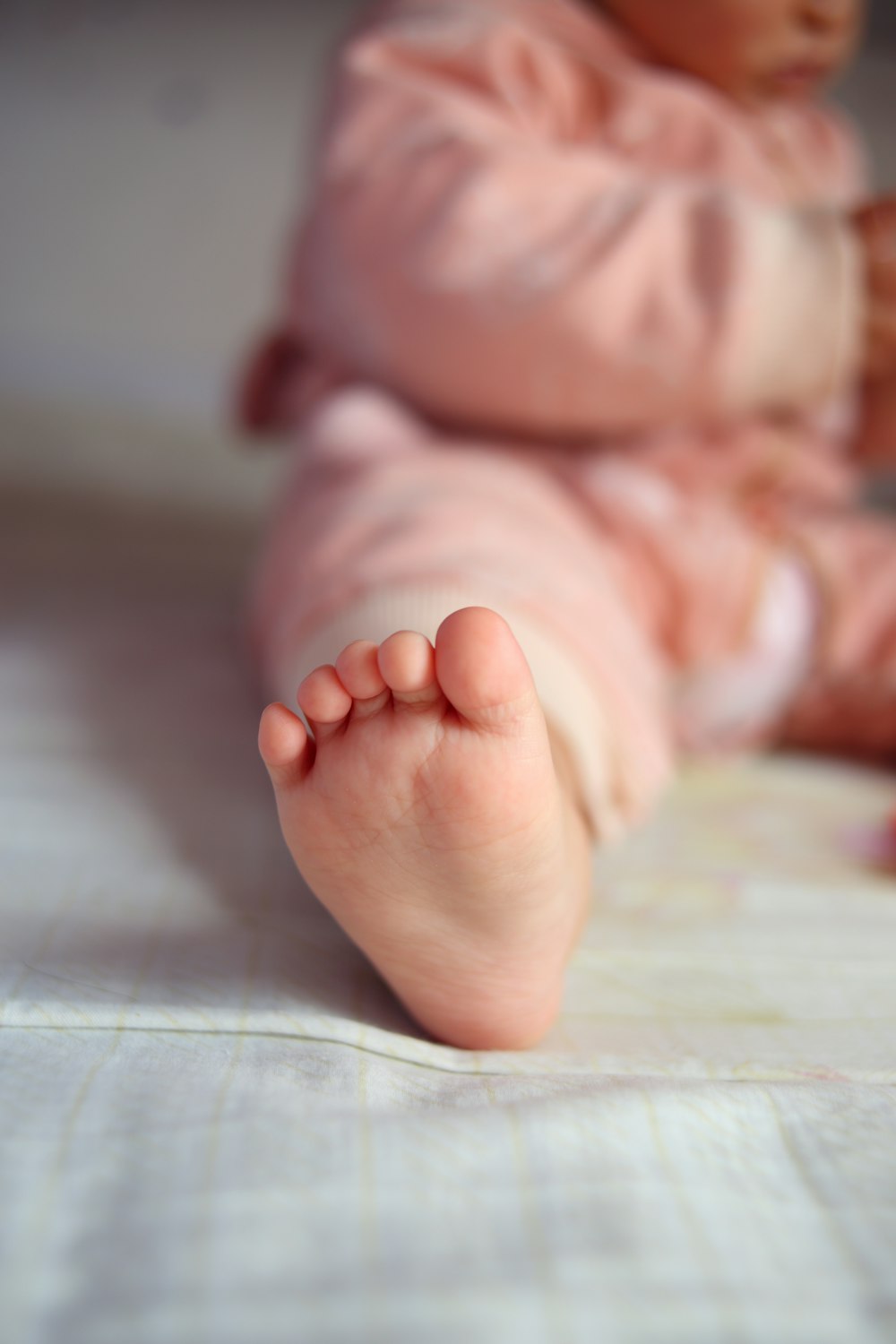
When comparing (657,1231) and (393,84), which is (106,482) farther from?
(657,1231)

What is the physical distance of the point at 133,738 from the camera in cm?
63

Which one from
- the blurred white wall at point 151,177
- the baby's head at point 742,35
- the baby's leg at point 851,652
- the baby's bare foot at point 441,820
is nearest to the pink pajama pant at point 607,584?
the baby's leg at point 851,652

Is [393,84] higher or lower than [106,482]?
higher

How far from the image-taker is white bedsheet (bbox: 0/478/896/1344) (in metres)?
0.24

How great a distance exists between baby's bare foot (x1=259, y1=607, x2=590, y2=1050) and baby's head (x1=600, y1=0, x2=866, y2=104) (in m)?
0.70

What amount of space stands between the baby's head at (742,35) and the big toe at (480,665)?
27.5 inches

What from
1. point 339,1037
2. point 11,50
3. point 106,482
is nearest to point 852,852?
point 339,1037

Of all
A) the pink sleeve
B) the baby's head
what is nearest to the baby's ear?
the pink sleeve

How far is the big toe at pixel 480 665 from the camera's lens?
0.33 m

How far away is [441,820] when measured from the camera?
35cm

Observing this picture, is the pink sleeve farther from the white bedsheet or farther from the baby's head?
the white bedsheet

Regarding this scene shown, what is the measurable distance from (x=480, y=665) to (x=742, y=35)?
2.36ft

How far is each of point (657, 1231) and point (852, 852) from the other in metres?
0.37

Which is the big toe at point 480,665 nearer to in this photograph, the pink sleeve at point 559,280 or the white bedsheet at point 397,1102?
the white bedsheet at point 397,1102
